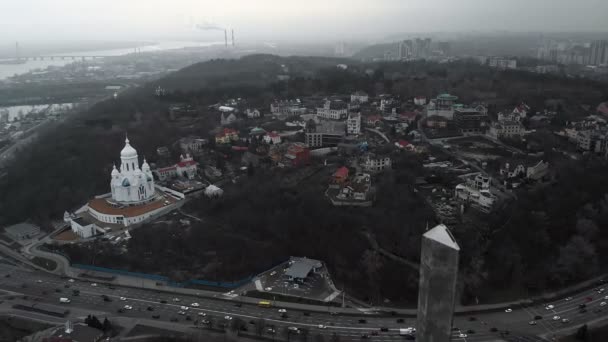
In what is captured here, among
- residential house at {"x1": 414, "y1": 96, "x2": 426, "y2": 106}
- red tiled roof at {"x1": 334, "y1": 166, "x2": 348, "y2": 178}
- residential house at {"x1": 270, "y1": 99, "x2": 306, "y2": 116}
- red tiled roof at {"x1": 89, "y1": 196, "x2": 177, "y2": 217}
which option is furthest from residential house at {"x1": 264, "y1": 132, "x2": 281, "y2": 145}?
residential house at {"x1": 414, "y1": 96, "x2": 426, "y2": 106}

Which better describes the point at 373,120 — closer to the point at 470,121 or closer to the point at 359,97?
the point at 470,121

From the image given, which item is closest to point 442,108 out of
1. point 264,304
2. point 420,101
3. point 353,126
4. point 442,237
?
point 420,101

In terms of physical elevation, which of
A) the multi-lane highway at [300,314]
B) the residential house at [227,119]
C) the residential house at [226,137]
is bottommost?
the multi-lane highway at [300,314]

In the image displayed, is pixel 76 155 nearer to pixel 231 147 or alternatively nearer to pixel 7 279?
pixel 231 147

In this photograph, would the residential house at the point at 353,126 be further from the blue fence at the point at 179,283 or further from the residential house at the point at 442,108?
the blue fence at the point at 179,283

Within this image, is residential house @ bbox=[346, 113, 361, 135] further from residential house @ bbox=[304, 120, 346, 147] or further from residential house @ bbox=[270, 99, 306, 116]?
residential house @ bbox=[270, 99, 306, 116]

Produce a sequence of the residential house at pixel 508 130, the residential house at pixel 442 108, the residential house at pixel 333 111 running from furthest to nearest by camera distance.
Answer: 1. the residential house at pixel 333 111
2. the residential house at pixel 442 108
3. the residential house at pixel 508 130

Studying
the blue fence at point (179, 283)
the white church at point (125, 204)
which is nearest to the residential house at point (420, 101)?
the white church at point (125, 204)

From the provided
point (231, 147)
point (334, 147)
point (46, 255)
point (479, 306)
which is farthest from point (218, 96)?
point (479, 306)
